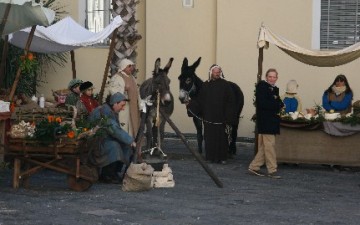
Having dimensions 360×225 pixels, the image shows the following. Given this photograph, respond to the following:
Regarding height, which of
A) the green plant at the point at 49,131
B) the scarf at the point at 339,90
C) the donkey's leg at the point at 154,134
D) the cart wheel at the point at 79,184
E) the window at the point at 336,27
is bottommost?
the cart wheel at the point at 79,184

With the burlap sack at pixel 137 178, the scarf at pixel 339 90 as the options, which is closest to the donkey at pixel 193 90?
the scarf at pixel 339 90

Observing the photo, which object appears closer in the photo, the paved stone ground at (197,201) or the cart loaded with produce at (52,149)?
the paved stone ground at (197,201)

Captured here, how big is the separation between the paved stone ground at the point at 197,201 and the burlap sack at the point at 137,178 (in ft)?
0.48

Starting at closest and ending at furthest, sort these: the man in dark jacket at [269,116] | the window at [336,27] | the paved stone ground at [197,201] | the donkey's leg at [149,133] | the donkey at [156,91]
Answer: the paved stone ground at [197,201] < the donkey at [156,91] < the man in dark jacket at [269,116] < the donkey's leg at [149,133] < the window at [336,27]

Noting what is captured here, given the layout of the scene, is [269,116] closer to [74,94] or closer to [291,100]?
[291,100]

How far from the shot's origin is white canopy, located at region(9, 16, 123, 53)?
64.5 ft

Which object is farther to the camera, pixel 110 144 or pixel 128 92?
pixel 128 92

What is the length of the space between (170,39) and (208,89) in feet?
14.2

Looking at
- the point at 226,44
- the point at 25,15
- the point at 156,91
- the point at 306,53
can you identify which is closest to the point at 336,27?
the point at 226,44

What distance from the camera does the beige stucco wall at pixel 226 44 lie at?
23.6 metres

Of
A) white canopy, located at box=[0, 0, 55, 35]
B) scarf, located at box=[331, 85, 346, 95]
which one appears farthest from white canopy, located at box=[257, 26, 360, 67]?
white canopy, located at box=[0, 0, 55, 35]

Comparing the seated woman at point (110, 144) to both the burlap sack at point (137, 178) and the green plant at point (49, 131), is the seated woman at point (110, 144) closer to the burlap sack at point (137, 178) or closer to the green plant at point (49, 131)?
the burlap sack at point (137, 178)

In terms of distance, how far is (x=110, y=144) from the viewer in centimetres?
1639

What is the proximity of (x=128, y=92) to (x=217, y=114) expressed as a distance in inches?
87.5
